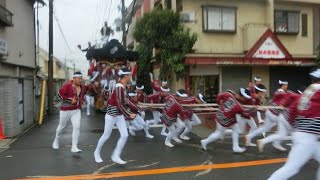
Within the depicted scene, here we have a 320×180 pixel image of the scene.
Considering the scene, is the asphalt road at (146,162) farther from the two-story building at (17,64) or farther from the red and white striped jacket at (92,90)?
the red and white striped jacket at (92,90)

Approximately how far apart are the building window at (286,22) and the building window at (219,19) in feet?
8.44

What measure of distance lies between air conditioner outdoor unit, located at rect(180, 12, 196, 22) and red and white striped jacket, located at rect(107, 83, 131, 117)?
12.5m

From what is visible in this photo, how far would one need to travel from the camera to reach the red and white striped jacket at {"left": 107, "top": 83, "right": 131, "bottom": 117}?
29.9ft

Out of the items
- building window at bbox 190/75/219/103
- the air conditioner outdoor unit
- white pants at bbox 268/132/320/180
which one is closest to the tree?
the air conditioner outdoor unit

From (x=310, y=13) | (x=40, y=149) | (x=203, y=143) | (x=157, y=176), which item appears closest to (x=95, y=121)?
(x=40, y=149)

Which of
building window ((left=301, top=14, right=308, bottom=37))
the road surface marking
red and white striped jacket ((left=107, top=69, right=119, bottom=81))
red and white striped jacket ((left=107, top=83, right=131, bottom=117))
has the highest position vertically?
building window ((left=301, top=14, right=308, bottom=37))

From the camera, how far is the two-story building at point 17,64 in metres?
13.3

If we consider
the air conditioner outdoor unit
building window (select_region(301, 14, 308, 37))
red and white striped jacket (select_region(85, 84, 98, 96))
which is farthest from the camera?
building window (select_region(301, 14, 308, 37))

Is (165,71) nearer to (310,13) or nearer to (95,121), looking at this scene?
(95,121)

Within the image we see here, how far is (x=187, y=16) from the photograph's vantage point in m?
21.4

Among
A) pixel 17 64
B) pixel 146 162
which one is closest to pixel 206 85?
pixel 17 64

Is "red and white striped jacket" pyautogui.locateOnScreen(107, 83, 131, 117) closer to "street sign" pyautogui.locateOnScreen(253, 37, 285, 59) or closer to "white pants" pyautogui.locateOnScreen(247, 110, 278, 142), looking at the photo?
"white pants" pyautogui.locateOnScreen(247, 110, 278, 142)

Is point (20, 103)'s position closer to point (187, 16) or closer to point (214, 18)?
point (187, 16)

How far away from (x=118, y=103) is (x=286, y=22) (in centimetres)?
1684
